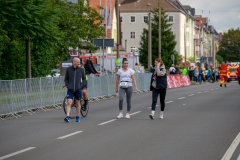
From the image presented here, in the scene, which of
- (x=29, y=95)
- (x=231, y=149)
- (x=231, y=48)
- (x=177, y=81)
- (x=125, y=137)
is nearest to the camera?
(x=231, y=149)

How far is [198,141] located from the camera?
32.9 ft

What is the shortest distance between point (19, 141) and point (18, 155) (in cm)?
198

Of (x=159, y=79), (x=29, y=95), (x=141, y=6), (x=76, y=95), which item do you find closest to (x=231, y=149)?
(x=159, y=79)

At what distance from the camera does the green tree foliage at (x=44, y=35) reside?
19844 mm

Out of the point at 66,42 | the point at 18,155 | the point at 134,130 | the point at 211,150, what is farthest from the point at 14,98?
the point at 66,42

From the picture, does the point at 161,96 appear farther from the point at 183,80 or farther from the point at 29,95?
the point at 183,80

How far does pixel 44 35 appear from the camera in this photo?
70.3ft

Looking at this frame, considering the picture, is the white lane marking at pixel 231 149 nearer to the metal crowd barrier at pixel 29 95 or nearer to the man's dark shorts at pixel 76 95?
the man's dark shorts at pixel 76 95

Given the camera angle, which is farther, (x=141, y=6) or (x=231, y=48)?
(x=231, y=48)

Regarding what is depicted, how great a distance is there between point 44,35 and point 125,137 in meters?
11.5

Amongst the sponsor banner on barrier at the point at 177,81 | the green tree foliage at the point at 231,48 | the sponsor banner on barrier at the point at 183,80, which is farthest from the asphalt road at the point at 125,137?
the green tree foliage at the point at 231,48

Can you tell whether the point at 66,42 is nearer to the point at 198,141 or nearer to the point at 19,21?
the point at 19,21

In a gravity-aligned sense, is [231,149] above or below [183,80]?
above

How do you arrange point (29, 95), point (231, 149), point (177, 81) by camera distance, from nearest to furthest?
point (231, 149) < point (29, 95) < point (177, 81)
